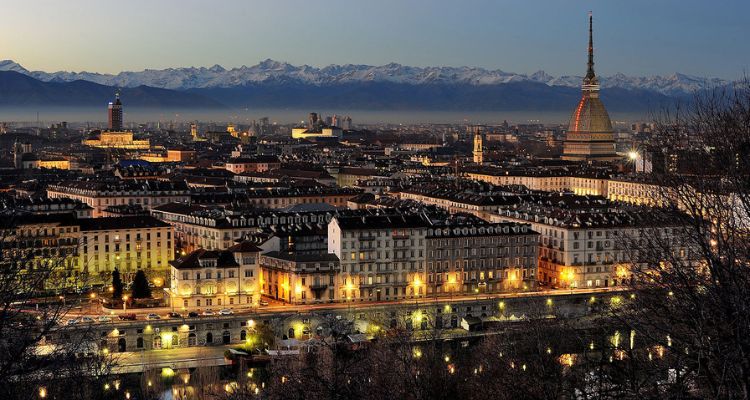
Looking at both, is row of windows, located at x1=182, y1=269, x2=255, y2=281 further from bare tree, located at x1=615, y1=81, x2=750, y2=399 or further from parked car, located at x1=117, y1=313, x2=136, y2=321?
bare tree, located at x1=615, y1=81, x2=750, y2=399

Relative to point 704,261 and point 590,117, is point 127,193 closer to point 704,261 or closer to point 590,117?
point 590,117

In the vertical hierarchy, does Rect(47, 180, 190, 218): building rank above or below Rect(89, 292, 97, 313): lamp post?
above

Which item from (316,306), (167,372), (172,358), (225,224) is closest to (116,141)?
(225,224)

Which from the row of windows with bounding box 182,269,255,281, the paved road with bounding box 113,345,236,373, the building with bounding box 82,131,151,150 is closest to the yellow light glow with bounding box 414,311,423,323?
the row of windows with bounding box 182,269,255,281

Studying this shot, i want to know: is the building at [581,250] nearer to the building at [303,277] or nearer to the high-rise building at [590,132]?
the building at [303,277]

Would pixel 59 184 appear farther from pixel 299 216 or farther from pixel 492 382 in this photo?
pixel 492 382
